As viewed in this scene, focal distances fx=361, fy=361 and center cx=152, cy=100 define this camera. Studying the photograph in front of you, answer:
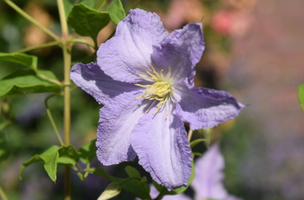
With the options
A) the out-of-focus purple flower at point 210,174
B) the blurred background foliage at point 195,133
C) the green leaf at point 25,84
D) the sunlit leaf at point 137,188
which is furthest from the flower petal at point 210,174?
the blurred background foliage at point 195,133

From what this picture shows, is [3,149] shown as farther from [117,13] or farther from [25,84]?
[117,13]

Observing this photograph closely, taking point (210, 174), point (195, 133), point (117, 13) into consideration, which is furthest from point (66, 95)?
point (195, 133)

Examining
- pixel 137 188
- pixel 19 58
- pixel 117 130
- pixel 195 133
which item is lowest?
pixel 195 133

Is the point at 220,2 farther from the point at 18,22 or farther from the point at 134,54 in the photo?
the point at 134,54

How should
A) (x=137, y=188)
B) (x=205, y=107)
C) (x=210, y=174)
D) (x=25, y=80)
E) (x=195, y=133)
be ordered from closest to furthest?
(x=205, y=107) → (x=137, y=188) → (x=25, y=80) → (x=210, y=174) → (x=195, y=133)

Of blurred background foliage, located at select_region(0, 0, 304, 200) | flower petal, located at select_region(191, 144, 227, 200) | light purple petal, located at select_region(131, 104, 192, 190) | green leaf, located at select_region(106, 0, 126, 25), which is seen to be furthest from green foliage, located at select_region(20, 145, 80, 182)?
blurred background foliage, located at select_region(0, 0, 304, 200)

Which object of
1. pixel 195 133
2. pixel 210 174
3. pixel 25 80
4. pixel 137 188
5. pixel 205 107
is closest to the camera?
pixel 205 107
